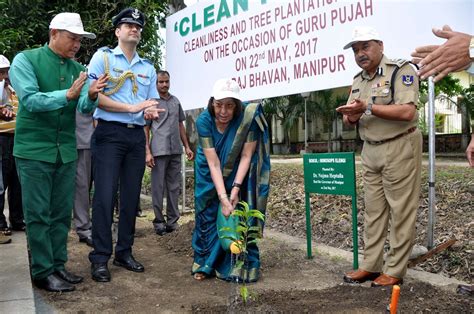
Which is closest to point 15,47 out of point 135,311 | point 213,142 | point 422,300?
point 213,142

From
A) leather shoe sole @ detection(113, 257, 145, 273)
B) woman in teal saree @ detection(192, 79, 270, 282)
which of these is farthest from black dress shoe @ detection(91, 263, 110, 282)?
woman in teal saree @ detection(192, 79, 270, 282)

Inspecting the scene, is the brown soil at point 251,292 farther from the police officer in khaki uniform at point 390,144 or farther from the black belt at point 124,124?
the black belt at point 124,124

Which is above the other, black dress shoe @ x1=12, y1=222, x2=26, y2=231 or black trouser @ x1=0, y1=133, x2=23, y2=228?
black trouser @ x1=0, y1=133, x2=23, y2=228

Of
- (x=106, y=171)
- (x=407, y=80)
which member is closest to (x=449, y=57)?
(x=407, y=80)

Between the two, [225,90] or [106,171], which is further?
[106,171]

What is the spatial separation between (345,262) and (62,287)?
7.36ft

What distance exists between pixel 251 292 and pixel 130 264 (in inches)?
50.5

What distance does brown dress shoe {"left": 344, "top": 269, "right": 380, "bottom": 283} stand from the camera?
355cm

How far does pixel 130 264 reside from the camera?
13.1ft

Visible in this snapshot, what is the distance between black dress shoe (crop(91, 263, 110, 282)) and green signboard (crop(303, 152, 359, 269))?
5.60ft

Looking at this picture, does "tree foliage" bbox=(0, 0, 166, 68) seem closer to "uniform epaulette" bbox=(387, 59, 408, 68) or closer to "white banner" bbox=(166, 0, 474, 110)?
"white banner" bbox=(166, 0, 474, 110)

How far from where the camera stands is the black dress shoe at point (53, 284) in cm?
335

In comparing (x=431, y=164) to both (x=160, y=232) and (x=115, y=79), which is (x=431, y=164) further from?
(x=160, y=232)

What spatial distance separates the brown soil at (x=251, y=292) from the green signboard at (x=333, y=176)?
1.24ft
